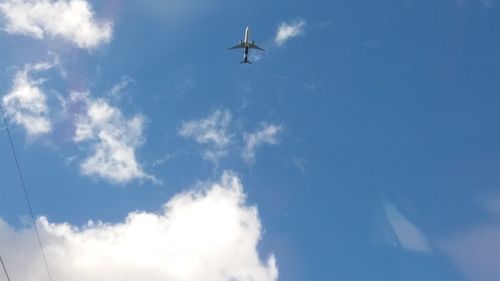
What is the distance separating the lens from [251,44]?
127 m
